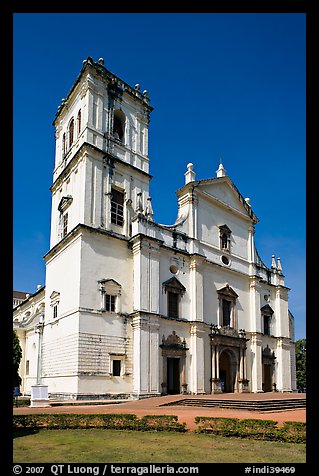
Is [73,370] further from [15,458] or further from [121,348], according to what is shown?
[15,458]

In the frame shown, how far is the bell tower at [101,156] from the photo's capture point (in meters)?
31.0

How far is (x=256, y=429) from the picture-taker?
14117 mm

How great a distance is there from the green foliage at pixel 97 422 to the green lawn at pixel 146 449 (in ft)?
2.60

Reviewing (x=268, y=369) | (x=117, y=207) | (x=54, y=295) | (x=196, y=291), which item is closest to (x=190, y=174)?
(x=117, y=207)

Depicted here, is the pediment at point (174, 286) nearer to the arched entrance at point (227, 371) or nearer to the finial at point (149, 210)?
the finial at point (149, 210)

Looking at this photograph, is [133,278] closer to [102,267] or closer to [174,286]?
[102,267]

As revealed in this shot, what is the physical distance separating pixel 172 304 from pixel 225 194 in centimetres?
1250

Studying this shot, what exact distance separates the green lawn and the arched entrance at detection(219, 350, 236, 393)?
22.1 metres

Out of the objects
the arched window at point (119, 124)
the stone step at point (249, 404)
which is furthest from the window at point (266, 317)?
the arched window at point (119, 124)

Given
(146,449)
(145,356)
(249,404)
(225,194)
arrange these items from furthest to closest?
(225,194) → (145,356) → (249,404) → (146,449)

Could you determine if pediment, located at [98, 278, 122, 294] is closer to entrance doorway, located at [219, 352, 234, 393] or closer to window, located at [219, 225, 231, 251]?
entrance doorway, located at [219, 352, 234, 393]

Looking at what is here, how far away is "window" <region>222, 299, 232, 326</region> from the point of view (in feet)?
121

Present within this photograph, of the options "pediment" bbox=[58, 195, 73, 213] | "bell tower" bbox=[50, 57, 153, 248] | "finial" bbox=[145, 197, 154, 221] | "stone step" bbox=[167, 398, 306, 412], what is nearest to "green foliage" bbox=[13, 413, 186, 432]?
"stone step" bbox=[167, 398, 306, 412]

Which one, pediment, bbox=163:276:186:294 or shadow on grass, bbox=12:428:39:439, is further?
pediment, bbox=163:276:186:294
